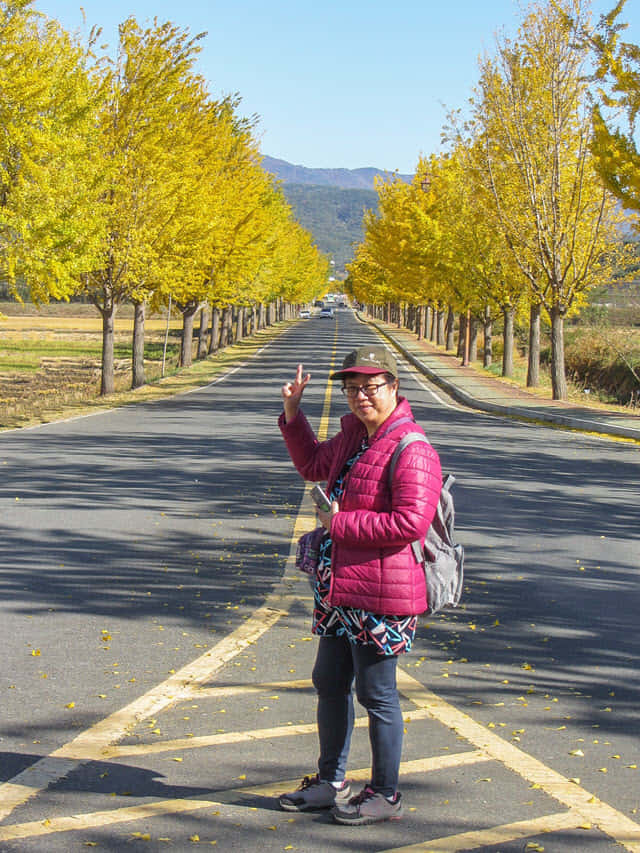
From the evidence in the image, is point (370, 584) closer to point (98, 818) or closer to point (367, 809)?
point (367, 809)

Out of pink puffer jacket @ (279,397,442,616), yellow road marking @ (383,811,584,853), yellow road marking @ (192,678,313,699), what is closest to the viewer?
yellow road marking @ (383,811,584,853)

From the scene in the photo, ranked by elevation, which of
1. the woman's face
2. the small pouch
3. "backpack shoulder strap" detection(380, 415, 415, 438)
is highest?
the woman's face

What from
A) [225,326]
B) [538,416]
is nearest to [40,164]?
[538,416]

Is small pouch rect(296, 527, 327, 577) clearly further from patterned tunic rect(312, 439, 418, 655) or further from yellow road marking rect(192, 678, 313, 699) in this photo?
yellow road marking rect(192, 678, 313, 699)

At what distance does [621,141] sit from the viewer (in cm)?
→ 2305

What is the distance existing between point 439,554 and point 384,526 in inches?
13.0

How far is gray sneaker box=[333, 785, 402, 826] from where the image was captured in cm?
410

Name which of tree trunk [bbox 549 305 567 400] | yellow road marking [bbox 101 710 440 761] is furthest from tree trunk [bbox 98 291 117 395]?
yellow road marking [bbox 101 710 440 761]

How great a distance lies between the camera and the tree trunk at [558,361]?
2945 cm

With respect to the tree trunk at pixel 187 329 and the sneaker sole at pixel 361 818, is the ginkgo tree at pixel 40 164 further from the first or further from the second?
the sneaker sole at pixel 361 818

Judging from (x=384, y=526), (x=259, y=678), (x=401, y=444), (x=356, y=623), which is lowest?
(x=259, y=678)

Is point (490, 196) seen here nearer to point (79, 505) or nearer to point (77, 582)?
point (79, 505)

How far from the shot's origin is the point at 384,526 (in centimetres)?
397

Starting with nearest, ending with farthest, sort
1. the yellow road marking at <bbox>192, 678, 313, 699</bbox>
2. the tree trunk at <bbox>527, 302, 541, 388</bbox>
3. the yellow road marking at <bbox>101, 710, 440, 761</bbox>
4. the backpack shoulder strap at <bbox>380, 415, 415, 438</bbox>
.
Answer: the backpack shoulder strap at <bbox>380, 415, 415, 438</bbox> < the yellow road marking at <bbox>101, 710, 440, 761</bbox> < the yellow road marking at <bbox>192, 678, 313, 699</bbox> < the tree trunk at <bbox>527, 302, 541, 388</bbox>
